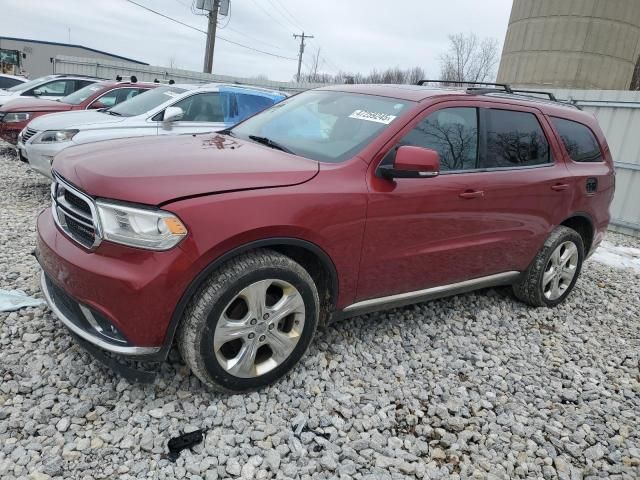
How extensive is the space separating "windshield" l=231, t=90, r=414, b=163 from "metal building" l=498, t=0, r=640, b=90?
61.6 feet

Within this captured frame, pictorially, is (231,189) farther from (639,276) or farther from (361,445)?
(639,276)

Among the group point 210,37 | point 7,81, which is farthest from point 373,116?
point 210,37

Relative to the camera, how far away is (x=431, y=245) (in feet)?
10.5

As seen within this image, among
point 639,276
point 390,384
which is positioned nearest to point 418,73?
point 639,276

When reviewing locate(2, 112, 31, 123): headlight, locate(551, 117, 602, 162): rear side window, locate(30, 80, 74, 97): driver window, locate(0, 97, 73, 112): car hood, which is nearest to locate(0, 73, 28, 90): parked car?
locate(30, 80, 74, 97): driver window

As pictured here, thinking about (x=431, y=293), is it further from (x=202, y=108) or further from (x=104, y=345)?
(x=202, y=108)

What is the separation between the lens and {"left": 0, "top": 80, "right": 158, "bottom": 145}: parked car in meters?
7.91

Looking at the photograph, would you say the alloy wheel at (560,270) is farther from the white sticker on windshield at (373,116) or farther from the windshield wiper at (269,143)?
the windshield wiper at (269,143)

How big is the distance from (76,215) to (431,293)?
7.43ft

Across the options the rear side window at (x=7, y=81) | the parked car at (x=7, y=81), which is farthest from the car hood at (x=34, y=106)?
the rear side window at (x=7, y=81)

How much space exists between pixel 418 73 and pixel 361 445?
195 feet

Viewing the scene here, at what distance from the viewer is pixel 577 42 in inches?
738

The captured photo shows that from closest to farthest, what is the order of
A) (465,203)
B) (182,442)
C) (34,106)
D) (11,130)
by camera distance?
(182,442)
(465,203)
(11,130)
(34,106)

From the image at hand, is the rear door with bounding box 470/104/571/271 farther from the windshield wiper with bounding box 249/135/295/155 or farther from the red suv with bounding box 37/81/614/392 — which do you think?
the windshield wiper with bounding box 249/135/295/155
